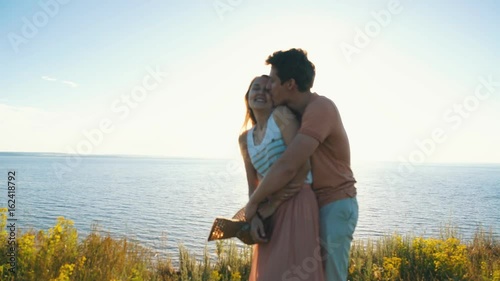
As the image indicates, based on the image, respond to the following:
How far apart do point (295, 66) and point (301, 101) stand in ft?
0.74

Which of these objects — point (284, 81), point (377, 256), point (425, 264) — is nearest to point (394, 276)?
point (425, 264)

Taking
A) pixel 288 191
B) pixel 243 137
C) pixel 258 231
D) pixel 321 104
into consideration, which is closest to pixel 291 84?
pixel 321 104

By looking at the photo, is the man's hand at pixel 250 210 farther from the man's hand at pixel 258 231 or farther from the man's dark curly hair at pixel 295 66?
the man's dark curly hair at pixel 295 66

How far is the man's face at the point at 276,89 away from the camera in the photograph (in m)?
2.74

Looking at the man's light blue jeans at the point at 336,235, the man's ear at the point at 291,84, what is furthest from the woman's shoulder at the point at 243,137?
the man's light blue jeans at the point at 336,235

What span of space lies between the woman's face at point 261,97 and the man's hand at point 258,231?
2.24 feet

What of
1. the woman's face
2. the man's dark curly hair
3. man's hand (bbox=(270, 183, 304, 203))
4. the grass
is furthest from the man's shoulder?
the grass

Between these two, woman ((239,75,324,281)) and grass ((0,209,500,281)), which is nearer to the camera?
woman ((239,75,324,281))

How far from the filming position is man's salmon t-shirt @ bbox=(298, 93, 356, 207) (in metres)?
2.67

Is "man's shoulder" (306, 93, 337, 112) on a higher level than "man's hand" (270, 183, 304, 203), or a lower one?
higher

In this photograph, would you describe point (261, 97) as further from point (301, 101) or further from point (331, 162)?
point (331, 162)

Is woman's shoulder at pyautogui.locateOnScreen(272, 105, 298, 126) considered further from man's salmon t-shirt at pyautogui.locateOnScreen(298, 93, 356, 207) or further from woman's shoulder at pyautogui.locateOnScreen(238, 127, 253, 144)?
woman's shoulder at pyautogui.locateOnScreen(238, 127, 253, 144)

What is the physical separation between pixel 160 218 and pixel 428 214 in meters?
15.7

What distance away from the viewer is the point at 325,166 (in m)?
2.73
